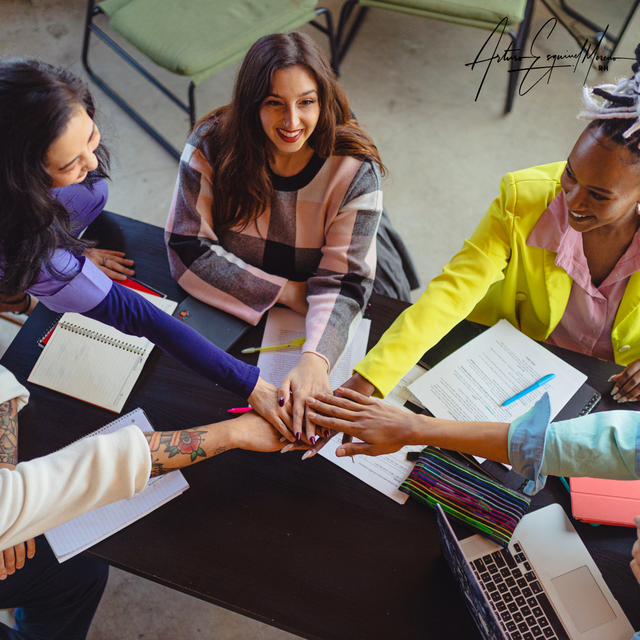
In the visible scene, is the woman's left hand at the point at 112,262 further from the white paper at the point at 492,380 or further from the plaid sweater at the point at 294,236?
the white paper at the point at 492,380

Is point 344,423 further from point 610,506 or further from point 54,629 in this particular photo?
point 54,629

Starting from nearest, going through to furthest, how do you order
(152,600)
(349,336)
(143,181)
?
(349,336) < (152,600) < (143,181)

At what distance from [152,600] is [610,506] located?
145 cm

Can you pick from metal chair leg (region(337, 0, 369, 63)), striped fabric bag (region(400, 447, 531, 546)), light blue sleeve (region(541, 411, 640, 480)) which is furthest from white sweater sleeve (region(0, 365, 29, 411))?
metal chair leg (region(337, 0, 369, 63))

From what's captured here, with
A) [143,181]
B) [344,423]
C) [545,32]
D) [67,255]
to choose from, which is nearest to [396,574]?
[344,423]

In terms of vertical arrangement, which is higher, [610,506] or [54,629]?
[610,506]

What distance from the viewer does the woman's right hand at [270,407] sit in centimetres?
123

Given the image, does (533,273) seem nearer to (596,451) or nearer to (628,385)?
(628,385)

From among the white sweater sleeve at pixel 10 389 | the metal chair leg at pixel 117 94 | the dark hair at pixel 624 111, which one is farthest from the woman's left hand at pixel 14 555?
the metal chair leg at pixel 117 94

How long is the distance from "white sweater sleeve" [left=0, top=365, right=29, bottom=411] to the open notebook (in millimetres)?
219

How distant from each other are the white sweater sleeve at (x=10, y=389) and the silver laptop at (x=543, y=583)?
2.98ft

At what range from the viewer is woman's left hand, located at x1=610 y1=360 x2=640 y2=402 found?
1.25 m

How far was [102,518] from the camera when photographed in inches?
44.6
